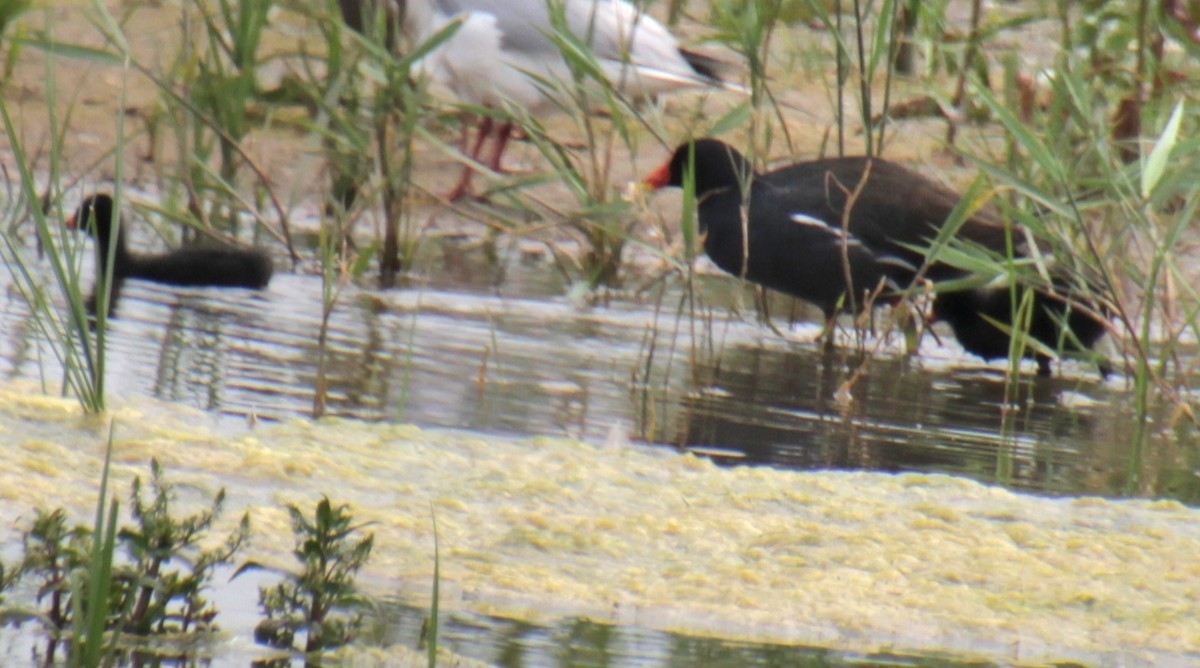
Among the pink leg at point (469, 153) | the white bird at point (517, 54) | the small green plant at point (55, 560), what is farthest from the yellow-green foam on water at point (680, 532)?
the white bird at point (517, 54)

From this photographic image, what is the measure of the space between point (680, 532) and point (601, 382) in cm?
153

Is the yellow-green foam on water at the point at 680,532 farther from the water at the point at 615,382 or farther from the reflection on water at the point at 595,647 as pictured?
the water at the point at 615,382

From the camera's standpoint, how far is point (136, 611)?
6.93 feet

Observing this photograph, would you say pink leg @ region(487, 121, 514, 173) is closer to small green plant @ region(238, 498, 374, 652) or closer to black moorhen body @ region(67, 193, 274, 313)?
black moorhen body @ region(67, 193, 274, 313)

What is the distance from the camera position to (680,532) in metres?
2.82

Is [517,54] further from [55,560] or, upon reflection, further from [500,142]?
[55,560]

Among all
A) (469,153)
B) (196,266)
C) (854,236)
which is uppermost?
(469,153)

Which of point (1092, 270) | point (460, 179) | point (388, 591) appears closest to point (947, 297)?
point (1092, 270)

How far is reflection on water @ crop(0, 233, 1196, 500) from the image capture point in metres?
3.76

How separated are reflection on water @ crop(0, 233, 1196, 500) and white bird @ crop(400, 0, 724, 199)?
2.27 metres

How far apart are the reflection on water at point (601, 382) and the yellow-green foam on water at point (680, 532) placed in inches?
13.3

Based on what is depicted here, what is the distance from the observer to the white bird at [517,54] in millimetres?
7656

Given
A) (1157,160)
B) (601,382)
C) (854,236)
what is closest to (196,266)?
(601,382)

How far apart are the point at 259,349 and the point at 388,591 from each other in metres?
2.03
